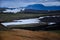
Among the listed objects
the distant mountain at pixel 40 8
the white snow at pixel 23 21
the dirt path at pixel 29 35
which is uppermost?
the distant mountain at pixel 40 8

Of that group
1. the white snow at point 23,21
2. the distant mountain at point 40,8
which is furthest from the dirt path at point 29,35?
the distant mountain at point 40,8

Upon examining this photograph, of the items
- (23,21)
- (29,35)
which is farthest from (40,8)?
(29,35)

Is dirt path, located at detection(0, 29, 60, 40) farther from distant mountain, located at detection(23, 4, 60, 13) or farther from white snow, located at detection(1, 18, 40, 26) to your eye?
distant mountain, located at detection(23, 4, 60, 13)

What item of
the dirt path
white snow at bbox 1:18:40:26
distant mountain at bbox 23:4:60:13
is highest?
distant mountain at bbox 23:4:60:13

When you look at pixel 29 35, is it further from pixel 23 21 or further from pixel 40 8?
pixel 40 8

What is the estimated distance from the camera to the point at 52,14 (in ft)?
5.58

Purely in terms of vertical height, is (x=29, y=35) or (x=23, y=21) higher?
(x=23, y=21)

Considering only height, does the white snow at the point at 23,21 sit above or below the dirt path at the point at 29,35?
above

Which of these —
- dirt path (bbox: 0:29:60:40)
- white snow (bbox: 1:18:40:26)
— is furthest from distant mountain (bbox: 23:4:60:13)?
dirt path (bbox: 0:29:60:40)

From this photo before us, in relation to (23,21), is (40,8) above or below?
above

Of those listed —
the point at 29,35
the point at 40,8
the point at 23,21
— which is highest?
the point at 40,8

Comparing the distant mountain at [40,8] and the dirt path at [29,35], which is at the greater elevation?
the distant mountain at [40,8]

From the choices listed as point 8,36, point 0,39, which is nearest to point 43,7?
point 8,36

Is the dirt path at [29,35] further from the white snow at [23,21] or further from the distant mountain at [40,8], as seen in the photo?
the distant mountain at [40,8]
